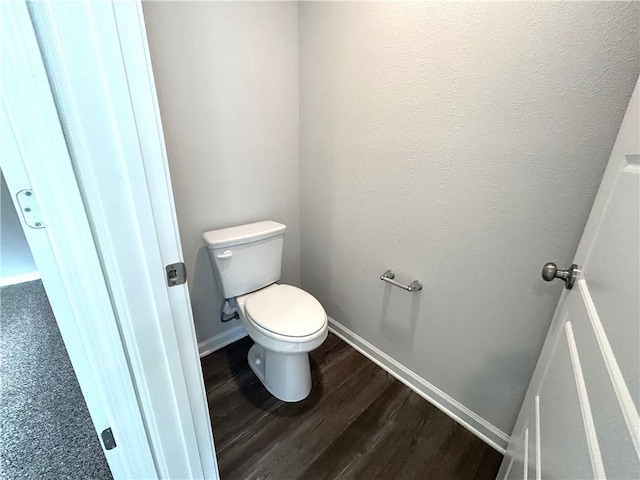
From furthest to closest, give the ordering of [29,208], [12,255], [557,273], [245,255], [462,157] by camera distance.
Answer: [12,255] < [245,255] < [462,157] < [557,273] < [29,208]

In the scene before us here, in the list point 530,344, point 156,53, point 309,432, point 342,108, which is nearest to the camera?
Result: point 530,344

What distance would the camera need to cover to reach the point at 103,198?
51 cm

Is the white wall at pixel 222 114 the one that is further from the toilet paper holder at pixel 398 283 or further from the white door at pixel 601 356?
the white door at pixel 601 356

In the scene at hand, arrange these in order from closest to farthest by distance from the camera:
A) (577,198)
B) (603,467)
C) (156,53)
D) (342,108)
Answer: (603,467)
(577,198)
(156,53)
(342,108)

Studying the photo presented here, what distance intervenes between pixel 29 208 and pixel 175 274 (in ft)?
0.94

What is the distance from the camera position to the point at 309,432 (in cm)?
126

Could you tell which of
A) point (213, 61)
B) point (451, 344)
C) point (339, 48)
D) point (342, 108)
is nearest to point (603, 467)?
point (451, 344)

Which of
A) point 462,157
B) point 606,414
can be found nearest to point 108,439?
point 606,414

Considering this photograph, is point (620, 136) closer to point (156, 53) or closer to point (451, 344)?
point (451, 344)

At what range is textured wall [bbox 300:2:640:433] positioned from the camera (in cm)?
81

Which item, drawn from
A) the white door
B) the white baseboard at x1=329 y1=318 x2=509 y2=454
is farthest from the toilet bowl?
the white door

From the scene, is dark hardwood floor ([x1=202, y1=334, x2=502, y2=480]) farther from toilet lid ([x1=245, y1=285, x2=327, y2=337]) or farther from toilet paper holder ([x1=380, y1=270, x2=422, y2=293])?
toilet paper holder ([x1=380, y1=270, x2=422, y2=293])

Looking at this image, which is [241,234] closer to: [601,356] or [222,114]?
[222,114]

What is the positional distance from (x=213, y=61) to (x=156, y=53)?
24 centimetres
